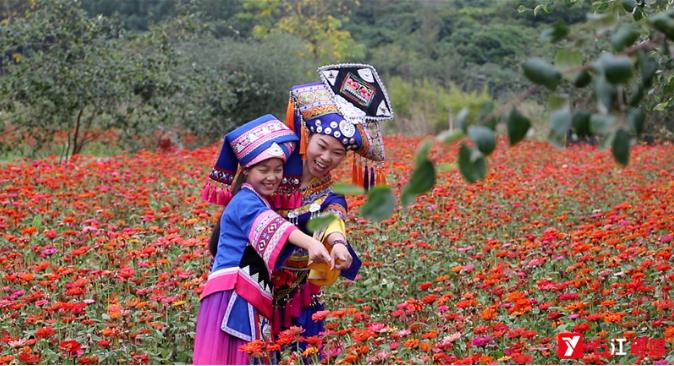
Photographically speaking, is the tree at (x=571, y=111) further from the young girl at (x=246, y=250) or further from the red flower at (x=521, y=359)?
the young girl at (x=246, y=250)

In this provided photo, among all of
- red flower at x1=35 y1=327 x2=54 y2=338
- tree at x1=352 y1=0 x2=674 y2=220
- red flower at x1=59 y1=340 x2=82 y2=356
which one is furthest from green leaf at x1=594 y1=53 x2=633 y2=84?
red flower at x1=35 y1=327 x2=54 y2=338

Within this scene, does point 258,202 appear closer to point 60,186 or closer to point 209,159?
point 60,186

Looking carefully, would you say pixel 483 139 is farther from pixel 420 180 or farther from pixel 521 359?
pixel 521 359

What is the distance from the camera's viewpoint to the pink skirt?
3.09 meters

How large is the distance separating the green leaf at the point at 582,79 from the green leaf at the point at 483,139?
19 centimetres

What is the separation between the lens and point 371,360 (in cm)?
275

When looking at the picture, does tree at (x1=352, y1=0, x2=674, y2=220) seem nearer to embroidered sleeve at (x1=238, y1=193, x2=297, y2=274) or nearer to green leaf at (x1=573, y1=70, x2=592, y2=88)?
green leaf at (x1=573, y1=70, x2=592, y2=88)

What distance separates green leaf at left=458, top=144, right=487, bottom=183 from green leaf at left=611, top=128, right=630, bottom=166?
18 cm

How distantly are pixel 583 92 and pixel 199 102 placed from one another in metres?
5.90

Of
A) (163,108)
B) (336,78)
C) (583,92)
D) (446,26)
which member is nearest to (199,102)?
(163,108)

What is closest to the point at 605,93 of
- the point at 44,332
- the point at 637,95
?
the point at 637,95

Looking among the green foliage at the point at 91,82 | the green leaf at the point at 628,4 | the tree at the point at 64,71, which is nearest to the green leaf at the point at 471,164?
the green leaf at the point at 628,4

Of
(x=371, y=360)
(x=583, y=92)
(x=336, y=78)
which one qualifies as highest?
(x=583, y=92)

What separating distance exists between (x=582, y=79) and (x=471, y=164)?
0.23 m
